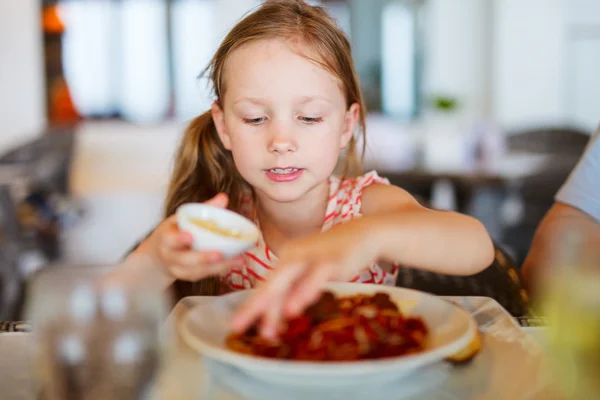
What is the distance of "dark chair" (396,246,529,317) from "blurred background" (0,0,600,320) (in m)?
2.14

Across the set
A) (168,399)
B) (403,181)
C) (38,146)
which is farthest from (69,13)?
(168,399)

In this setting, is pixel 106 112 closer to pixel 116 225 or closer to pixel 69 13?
pixel 69 13

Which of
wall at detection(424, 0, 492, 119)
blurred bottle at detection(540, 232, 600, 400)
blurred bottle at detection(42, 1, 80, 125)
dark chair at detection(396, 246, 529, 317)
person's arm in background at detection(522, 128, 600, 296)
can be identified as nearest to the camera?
blurred bottle at detection(540, 232, 600, 400)

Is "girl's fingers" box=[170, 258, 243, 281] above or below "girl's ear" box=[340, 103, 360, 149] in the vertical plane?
below

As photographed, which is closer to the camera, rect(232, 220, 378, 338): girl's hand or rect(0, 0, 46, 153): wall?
rect(232, 220, 378, 338): girl's hand

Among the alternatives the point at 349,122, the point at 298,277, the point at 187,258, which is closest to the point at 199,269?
the point at 187,258

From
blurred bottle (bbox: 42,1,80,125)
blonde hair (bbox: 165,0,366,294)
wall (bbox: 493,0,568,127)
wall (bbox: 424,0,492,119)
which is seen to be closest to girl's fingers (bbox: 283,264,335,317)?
blonde hair (bbox: 165,0,366,294)

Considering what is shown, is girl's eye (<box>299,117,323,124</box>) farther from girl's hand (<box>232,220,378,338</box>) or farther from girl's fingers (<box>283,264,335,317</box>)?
girl's fingers (<box>283,264,335,317</box>)

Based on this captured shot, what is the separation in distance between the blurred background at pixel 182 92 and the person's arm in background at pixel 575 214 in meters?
1.98

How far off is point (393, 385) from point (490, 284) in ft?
2.03

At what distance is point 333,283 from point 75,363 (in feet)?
1.39

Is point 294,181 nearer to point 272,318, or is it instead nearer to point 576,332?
point 272,318

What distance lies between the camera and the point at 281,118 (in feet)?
3.84

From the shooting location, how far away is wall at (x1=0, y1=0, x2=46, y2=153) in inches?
264
